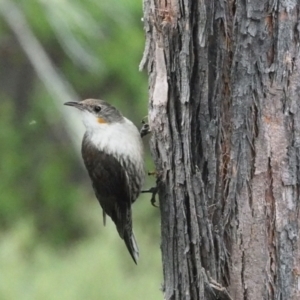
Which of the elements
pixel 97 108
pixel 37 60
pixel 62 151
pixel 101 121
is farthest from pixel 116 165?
pixel 62 151

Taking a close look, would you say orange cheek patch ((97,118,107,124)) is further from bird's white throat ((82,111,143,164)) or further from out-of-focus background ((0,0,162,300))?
out-of-focus background ((0,0,162,300))

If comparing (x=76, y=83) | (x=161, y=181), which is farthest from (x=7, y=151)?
(x=161, y=181)

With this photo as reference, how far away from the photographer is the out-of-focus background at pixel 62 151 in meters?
8.34

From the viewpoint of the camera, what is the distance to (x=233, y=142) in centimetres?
355

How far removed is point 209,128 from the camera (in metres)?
3.60

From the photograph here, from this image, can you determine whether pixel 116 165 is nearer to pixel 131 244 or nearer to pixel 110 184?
pixel 110 184

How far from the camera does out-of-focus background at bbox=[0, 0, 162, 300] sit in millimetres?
8336

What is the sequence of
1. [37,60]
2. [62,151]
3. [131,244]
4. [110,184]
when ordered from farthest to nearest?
[62,151] < [37,60] < [131,244] < [110,184]

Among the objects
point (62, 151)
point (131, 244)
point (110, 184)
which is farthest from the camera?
point (62, 151)

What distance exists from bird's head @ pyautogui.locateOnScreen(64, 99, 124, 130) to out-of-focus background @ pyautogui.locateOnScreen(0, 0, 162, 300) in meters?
2.41

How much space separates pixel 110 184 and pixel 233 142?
1631mm

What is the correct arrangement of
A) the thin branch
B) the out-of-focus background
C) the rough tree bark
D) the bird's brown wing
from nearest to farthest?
1. the rough tree bark
2. the bird's brown wing
3. the out-of-focus background
4. the thin branch

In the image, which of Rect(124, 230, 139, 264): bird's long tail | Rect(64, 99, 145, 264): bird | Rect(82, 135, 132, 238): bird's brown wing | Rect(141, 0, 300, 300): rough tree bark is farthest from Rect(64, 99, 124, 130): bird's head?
Rect(141, 0, 300, 300): rough tree bark

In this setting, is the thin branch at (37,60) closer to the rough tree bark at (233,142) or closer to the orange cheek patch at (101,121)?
the orange cheek patch at (101,121)
